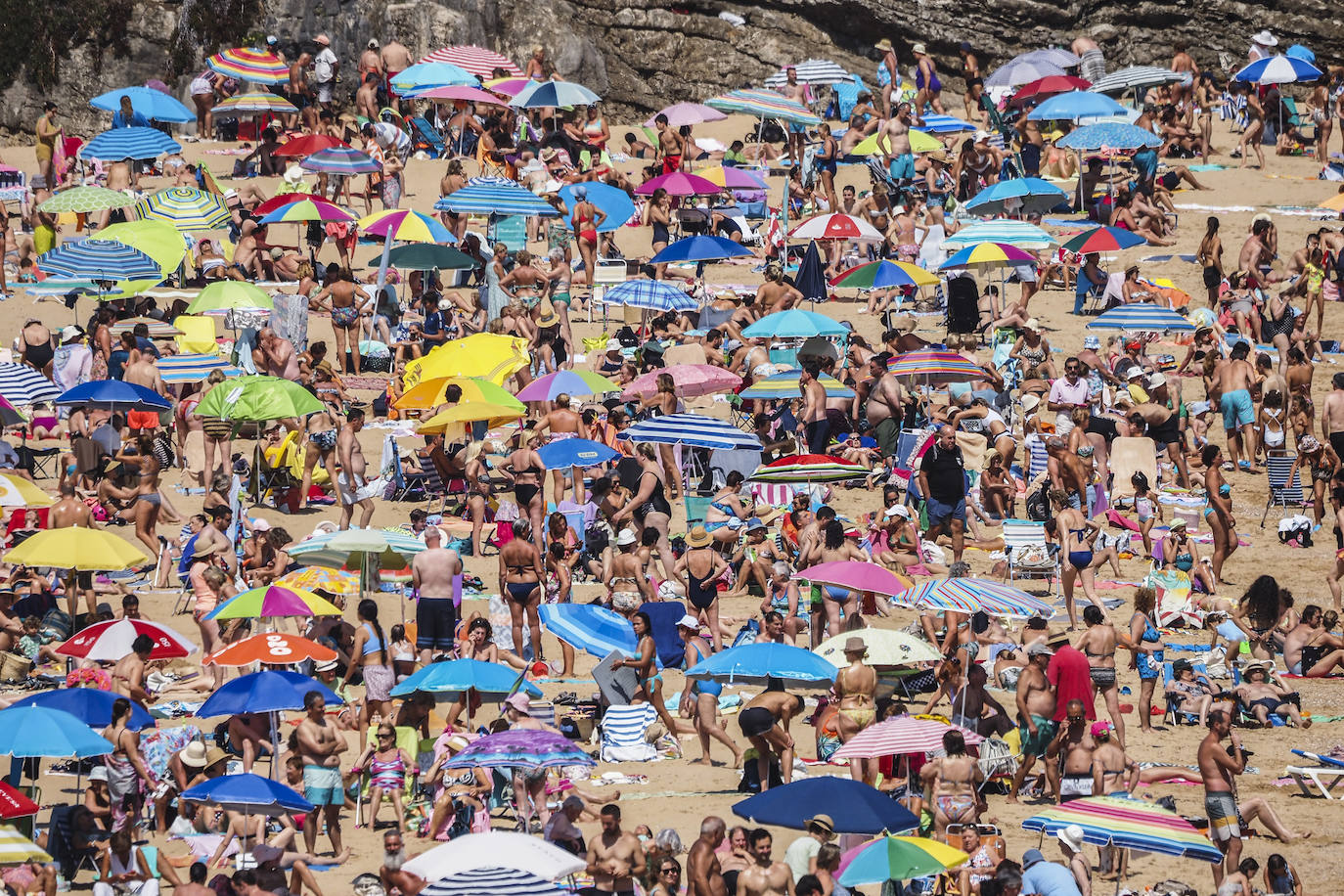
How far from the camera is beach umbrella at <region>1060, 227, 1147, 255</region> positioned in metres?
26.8

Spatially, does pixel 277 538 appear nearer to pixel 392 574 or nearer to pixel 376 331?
pixel 392 574

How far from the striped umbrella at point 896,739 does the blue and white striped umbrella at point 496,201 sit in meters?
12.7

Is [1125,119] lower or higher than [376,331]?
higher

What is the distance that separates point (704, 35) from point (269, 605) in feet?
72.1

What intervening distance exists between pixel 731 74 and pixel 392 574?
64.0ft

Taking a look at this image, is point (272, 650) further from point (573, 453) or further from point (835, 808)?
point (835, 808)

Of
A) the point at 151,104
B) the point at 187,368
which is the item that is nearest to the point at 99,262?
the point at 187,368

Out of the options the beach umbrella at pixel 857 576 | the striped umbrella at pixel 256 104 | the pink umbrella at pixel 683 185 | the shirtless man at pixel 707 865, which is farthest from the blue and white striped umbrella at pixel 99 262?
the shirtless man at pixel 707 865

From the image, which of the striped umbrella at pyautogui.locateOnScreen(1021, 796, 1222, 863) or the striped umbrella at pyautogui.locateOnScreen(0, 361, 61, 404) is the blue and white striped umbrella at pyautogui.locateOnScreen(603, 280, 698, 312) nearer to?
the striped umbrella at pyautogui.locateOnScreen(0, 361, 61, 404)

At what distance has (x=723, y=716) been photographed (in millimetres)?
17906

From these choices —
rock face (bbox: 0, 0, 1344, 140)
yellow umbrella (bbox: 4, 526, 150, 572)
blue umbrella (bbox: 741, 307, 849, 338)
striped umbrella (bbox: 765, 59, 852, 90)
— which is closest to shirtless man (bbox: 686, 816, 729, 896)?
yellow umbrella (bbox: 4, 526, 150, 572)

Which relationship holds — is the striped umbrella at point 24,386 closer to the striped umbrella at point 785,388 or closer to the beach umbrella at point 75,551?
the beach umbrella at point 75,551

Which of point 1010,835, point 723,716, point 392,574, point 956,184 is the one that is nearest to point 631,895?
point 1010,835

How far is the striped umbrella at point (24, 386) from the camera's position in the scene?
2311cm
